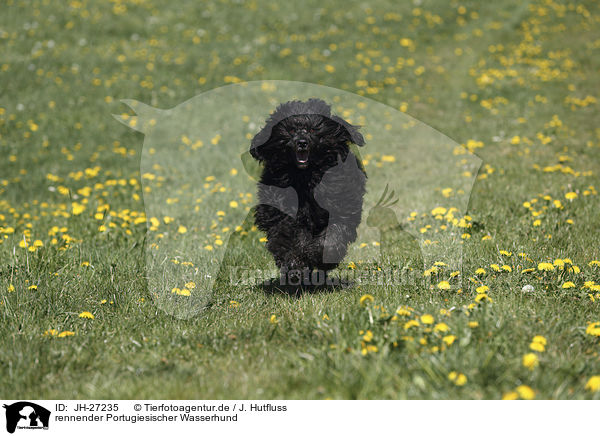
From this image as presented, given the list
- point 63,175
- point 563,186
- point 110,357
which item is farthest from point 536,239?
point 63,175

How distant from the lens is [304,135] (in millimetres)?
4188

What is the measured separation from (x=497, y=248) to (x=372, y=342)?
91.0 inches

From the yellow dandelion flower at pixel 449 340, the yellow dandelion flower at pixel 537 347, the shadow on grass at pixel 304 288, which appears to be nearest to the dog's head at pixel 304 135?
the shadow on grass at pixel 304 288

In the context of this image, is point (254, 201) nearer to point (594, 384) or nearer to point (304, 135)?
point (304, 135)

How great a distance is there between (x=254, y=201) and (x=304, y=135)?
2.98 metres

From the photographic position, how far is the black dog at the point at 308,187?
4.33 meters

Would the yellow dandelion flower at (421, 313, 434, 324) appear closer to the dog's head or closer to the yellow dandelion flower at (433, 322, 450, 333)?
the yellow dandelion flower at (433, 322, 450, 333)

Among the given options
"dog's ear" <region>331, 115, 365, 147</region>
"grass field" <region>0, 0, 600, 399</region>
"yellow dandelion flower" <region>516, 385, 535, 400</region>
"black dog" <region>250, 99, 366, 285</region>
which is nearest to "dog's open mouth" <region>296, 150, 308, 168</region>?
"black dog" <region>250, 99, 366, 285</region>

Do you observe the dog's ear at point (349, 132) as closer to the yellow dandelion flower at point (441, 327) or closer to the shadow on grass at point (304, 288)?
the shadow on grass at point (304, 288)

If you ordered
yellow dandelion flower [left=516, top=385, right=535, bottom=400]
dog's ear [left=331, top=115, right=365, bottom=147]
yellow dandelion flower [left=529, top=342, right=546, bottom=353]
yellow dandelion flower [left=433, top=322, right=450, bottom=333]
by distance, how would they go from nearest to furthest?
yellow dandelion flower [left=516, top=385, right=535, bottom=400], yellow dandelion flower [left=529, top=342, right=546, bottom=353], yellow dandelion flower [left=433, top=322, right=450, bottom=333], dog's ear [left=331, top=115, right=365, bottom=147]

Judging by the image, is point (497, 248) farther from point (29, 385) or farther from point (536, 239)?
point (29, 385)

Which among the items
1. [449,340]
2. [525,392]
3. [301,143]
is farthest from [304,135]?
[525,392]

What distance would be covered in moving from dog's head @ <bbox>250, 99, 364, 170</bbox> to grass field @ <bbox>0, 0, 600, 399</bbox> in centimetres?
115
